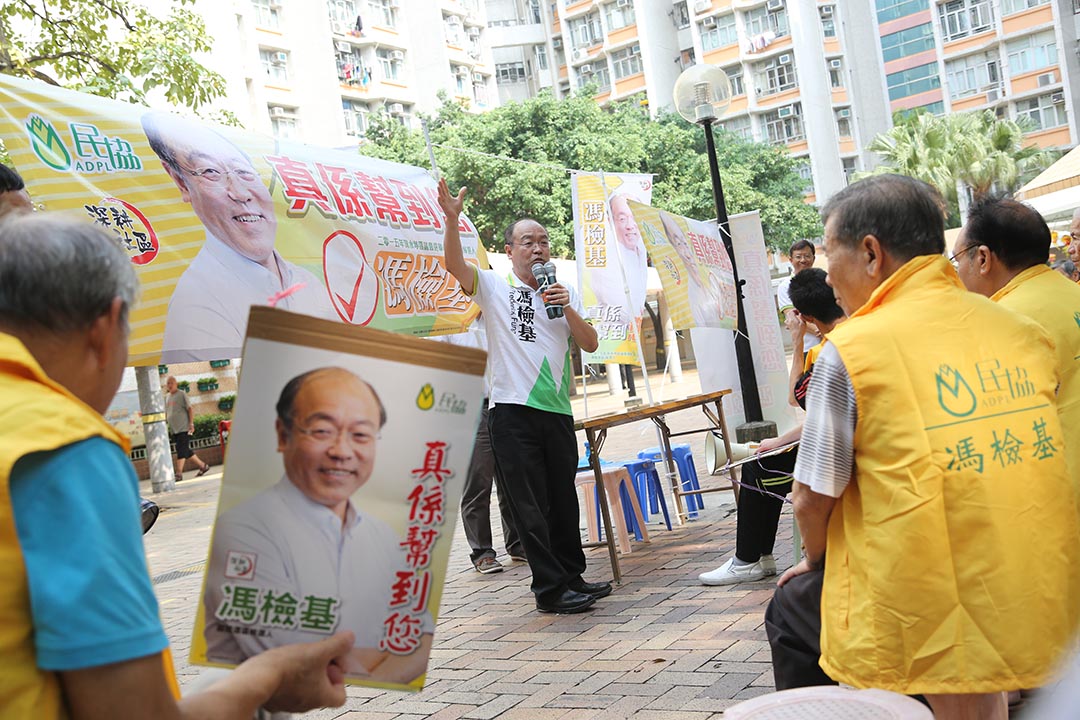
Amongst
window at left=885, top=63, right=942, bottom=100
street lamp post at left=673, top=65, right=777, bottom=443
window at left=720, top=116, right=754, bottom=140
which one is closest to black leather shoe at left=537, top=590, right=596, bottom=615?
street lamp post at left=673, top=65, right=777, bottom=443

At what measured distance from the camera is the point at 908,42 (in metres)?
47.2

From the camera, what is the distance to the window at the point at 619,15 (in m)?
48.0

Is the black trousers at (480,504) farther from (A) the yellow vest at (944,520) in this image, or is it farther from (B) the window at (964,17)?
(B) the window at (964,17)

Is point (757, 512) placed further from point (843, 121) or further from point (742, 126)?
point (843, 121)

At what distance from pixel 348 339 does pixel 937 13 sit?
48.5 metres

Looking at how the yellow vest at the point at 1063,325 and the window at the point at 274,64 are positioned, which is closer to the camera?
the yellow vest at the point at 1063,325

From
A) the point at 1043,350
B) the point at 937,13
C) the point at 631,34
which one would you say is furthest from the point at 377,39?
the point at 1043,350

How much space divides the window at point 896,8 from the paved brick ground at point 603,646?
151 feet

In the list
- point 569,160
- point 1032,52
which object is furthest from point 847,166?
point 569,160

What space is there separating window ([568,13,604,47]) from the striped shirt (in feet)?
162

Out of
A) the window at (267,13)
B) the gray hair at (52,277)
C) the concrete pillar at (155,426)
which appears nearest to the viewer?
the gray hair at (52,277)

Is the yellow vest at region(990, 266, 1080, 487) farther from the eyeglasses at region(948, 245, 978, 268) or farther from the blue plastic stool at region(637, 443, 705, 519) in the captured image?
the blue plastic stool at region(637, 443, 705, 519)

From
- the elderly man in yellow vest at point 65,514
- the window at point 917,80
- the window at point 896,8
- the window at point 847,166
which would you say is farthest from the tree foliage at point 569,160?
the elderly man in yellow vest at point 65,514

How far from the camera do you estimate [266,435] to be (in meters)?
1.45
